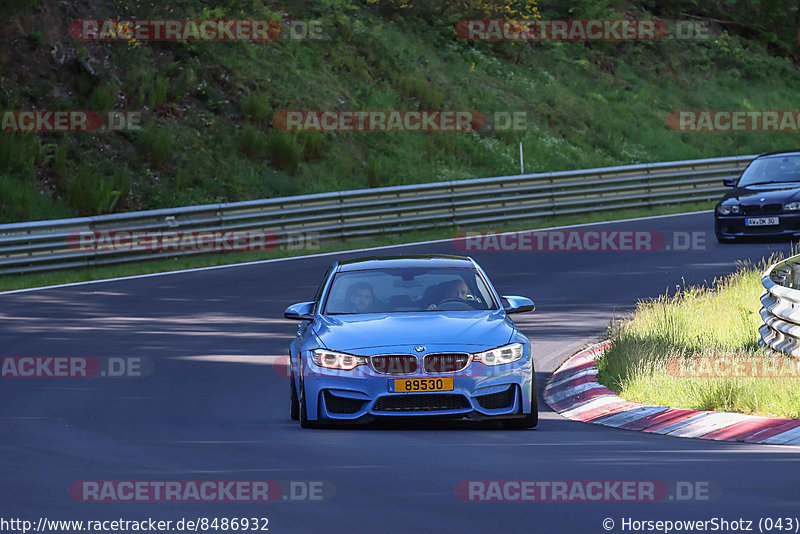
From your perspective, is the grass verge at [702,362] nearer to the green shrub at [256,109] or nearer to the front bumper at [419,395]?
the front bumper at [419,395]

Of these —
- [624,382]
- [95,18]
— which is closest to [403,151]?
[95,18]

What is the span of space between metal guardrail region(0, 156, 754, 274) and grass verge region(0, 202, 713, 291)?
0.14 metres

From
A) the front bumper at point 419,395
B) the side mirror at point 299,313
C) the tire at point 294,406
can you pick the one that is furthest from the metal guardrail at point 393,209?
the front bumper at point 419,395

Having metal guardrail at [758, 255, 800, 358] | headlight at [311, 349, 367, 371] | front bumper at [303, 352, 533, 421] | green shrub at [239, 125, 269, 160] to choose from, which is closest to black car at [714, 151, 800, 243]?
green shrub at [239, 125, 269, 160]

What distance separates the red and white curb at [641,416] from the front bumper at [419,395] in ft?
3.47

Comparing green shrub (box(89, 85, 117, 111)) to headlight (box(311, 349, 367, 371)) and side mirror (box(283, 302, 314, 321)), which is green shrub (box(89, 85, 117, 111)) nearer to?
side mirror (box(283, 302, 314, 321))

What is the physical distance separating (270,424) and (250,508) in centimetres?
391

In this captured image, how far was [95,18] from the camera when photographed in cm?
3216

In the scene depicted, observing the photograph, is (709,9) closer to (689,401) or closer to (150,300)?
(150,300)

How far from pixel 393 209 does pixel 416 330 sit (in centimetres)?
1626

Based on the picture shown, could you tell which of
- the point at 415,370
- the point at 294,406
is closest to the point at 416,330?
the point at 415,370

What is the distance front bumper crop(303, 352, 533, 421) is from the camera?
10344mm

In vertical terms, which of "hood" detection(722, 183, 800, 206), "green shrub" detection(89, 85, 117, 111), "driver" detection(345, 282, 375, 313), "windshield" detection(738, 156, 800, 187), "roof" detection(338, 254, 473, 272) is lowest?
"driver" detection(345, 282, 375, 313)

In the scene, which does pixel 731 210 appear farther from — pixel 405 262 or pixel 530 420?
pixel 530 420
